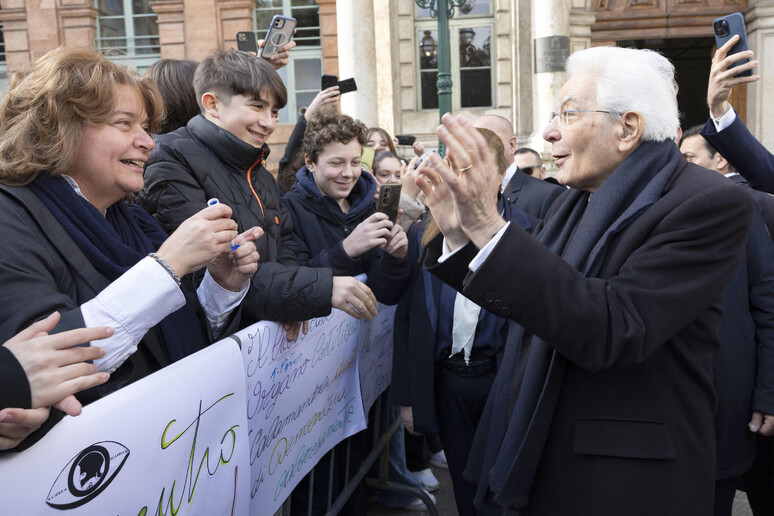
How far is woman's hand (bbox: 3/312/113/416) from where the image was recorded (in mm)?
1342

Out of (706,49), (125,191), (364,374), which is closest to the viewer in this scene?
(125,191)

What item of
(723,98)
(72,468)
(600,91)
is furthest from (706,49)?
(72,468)

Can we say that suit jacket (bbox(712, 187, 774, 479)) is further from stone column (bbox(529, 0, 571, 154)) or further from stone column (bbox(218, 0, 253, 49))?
stone column (bbox(218, 0, 253, 49))

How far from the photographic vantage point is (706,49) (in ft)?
59.0

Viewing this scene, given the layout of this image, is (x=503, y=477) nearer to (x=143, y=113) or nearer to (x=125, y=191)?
(x=125, y=191)

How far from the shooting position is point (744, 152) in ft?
9.50

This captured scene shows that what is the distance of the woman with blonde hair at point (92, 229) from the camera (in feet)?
5.43

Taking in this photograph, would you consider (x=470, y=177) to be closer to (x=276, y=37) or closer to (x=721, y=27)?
(x=721, y=27)

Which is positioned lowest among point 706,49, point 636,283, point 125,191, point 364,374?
point 364,374

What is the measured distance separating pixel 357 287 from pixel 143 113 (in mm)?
938

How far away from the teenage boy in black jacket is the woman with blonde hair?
26 cm

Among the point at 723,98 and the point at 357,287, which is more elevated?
the point at 723,98

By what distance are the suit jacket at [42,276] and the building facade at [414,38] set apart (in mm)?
6545

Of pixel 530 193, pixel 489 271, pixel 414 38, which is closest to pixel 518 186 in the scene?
pixel 530 193
